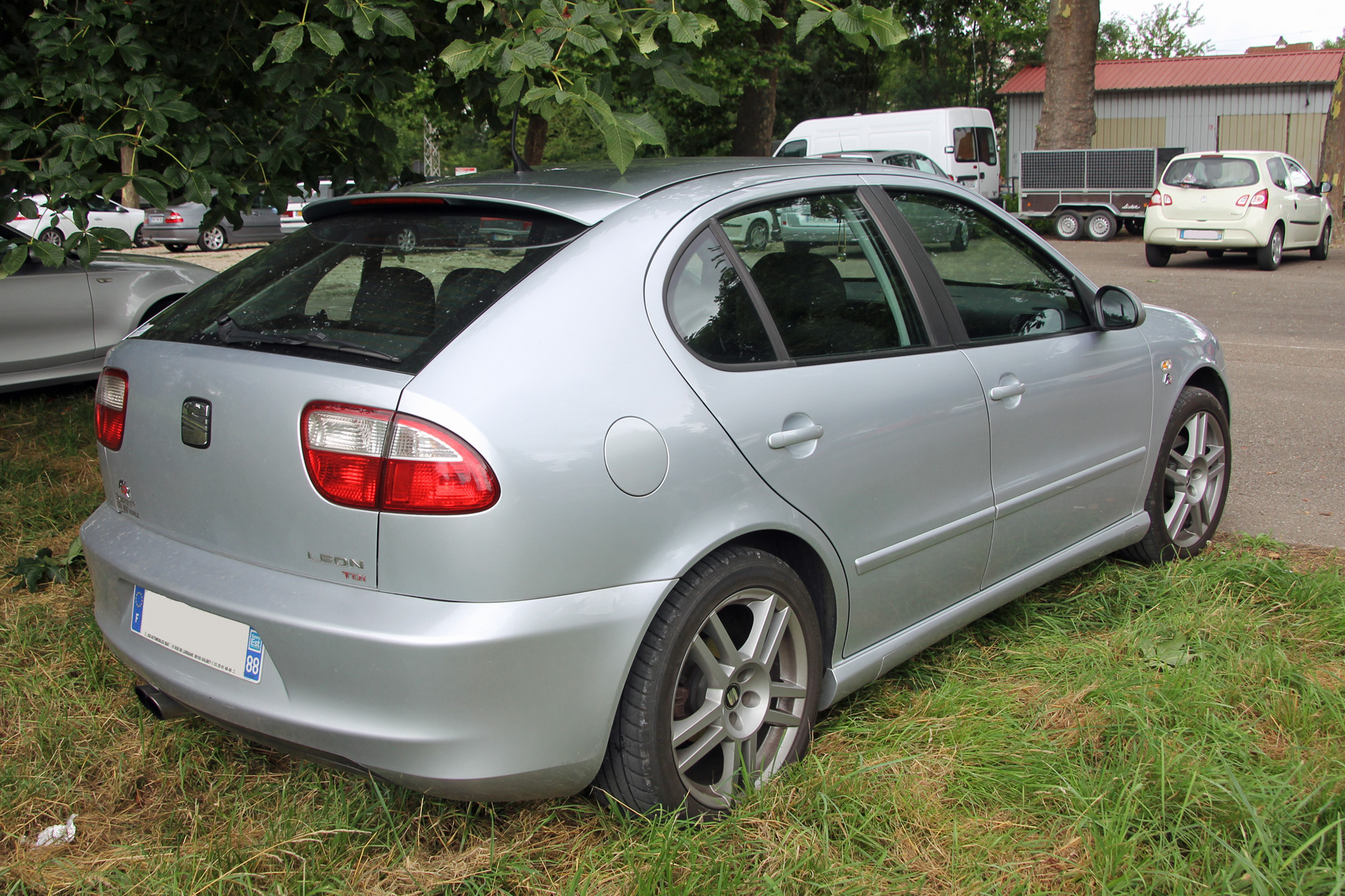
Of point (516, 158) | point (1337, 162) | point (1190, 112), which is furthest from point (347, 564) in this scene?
point (1190, 112)

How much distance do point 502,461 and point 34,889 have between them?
1.40 metres

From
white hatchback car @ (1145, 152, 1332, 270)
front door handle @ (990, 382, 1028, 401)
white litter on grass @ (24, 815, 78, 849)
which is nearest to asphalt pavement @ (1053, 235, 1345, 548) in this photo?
white hatchback car @ (1145, 152, 1332, 270)

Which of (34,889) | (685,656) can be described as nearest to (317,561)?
(685,656)

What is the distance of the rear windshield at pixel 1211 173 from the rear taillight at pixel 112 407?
1689 centimetres

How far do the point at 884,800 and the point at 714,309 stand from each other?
120 cm

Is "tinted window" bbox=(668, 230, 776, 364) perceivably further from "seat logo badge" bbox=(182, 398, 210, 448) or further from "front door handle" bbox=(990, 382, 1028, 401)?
"seat logo badge" bbox=(182, 398, 210, 448)

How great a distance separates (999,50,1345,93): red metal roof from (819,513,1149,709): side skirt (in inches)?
1447

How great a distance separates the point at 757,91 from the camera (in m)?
25.4

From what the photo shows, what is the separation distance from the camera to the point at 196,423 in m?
2.36

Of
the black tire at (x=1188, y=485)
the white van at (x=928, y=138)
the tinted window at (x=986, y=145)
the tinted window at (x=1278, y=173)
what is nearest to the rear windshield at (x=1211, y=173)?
the tinted window at (x=1278, y=173)

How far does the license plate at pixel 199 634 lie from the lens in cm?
225

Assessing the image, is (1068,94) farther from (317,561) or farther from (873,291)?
(317,561)

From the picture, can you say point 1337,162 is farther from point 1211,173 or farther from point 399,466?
point 399,466

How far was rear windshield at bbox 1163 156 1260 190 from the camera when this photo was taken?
52.8 ft
